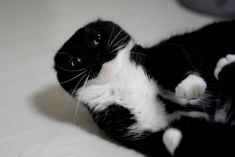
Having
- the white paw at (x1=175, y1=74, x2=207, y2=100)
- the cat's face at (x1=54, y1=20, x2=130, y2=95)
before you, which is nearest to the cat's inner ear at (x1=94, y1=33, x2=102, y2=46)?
the cat's face at (x1=54, y1=20, x2=130, y2=95)

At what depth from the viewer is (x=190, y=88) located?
0.73 m

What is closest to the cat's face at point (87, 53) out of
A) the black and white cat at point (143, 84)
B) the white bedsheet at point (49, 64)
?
the black and white cat at point (143, 84)

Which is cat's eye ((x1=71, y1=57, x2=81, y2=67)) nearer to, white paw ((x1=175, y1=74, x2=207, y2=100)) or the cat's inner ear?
the cat's inner ear

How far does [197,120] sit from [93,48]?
23 cm

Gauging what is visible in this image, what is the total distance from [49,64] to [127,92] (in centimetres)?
48

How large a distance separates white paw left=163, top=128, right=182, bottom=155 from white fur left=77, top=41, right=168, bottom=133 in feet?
0.18

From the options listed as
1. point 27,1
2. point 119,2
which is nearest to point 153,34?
point 119,2

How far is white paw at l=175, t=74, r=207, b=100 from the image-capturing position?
731 mm

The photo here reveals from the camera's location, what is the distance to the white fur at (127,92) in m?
0.76

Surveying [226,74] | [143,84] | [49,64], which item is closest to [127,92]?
[143,84]

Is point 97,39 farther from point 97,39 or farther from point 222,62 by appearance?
point 222,62

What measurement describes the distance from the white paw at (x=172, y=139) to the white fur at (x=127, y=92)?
55 millimetres

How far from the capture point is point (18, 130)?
0.87 meters

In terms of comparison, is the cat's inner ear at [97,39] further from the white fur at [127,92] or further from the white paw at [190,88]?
the white paw at [190,88]
